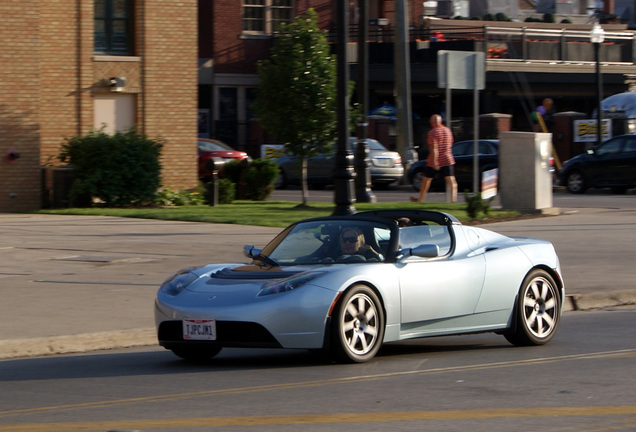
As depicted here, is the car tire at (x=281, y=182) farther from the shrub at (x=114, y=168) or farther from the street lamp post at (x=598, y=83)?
the shrub at (x=114, y=168)

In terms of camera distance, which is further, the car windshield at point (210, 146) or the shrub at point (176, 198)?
the car windshield at point (210, 146)

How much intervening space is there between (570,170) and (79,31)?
1464cm

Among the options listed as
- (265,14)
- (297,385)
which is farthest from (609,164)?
(297,385)

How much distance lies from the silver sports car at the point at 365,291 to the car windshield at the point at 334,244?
0.04ft

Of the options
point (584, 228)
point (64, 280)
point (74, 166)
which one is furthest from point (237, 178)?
point (64, 280)

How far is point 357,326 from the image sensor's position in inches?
333

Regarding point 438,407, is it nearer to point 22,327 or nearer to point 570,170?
point 22,327

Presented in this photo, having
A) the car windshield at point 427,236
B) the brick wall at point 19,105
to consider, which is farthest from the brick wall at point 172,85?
the car windshield at point 427,236

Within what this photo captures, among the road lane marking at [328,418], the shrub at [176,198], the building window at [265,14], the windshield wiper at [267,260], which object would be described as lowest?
the road lane marking at [328,418]

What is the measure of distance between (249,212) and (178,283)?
532 inches

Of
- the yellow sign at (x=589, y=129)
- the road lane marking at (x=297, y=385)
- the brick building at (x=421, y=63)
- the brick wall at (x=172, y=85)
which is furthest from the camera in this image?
the brick building at (x=421, y=63)

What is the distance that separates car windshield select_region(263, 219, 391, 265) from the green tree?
14.2m

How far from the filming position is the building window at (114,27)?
25766 millimetres

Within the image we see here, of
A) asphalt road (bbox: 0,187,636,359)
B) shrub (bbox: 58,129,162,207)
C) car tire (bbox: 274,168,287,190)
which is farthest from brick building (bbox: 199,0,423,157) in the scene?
asphalt road (bbox: 0,187,636,359)
